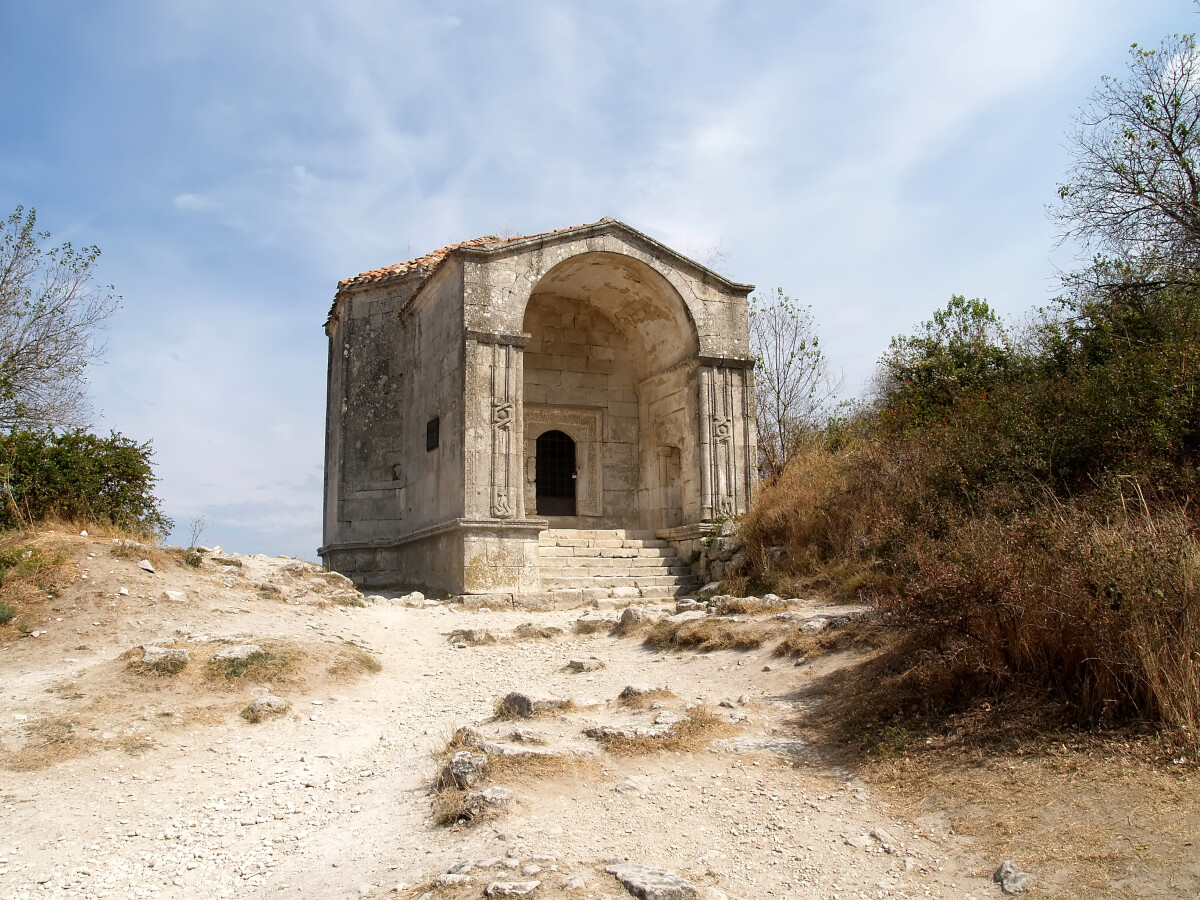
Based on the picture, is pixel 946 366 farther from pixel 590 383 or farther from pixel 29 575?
pixel 29 575

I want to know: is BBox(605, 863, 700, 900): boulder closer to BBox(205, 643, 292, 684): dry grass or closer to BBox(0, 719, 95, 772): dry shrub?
BBox(0, 719, 95, 772): dry shrub

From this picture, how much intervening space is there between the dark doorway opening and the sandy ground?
309 inches

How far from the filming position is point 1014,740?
4.75 m

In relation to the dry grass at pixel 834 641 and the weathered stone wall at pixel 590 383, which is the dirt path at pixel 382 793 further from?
the weathered stone wall at pixel 590 383

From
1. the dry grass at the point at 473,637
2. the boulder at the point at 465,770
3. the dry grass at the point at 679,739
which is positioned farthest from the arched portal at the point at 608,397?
the boulder at the point at 465,770

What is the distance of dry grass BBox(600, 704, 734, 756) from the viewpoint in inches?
222

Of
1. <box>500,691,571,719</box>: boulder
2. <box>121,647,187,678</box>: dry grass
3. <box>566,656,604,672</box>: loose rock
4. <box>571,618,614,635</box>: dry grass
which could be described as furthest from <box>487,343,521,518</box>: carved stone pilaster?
<box>500,691,571,719</box>: boulder

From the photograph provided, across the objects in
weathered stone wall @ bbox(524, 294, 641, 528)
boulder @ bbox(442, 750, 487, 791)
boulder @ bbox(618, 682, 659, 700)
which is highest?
weathered stone wall @ bbox(524, 294, 641, 528)

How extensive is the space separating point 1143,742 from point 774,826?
1.84 meters

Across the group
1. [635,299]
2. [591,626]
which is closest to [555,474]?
[635,299]

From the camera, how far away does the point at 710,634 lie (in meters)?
8.36

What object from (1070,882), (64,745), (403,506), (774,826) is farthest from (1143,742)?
(403,506)

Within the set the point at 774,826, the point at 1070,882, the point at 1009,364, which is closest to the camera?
the point at 1070,882

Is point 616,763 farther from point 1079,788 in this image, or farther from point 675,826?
point 1079,788
